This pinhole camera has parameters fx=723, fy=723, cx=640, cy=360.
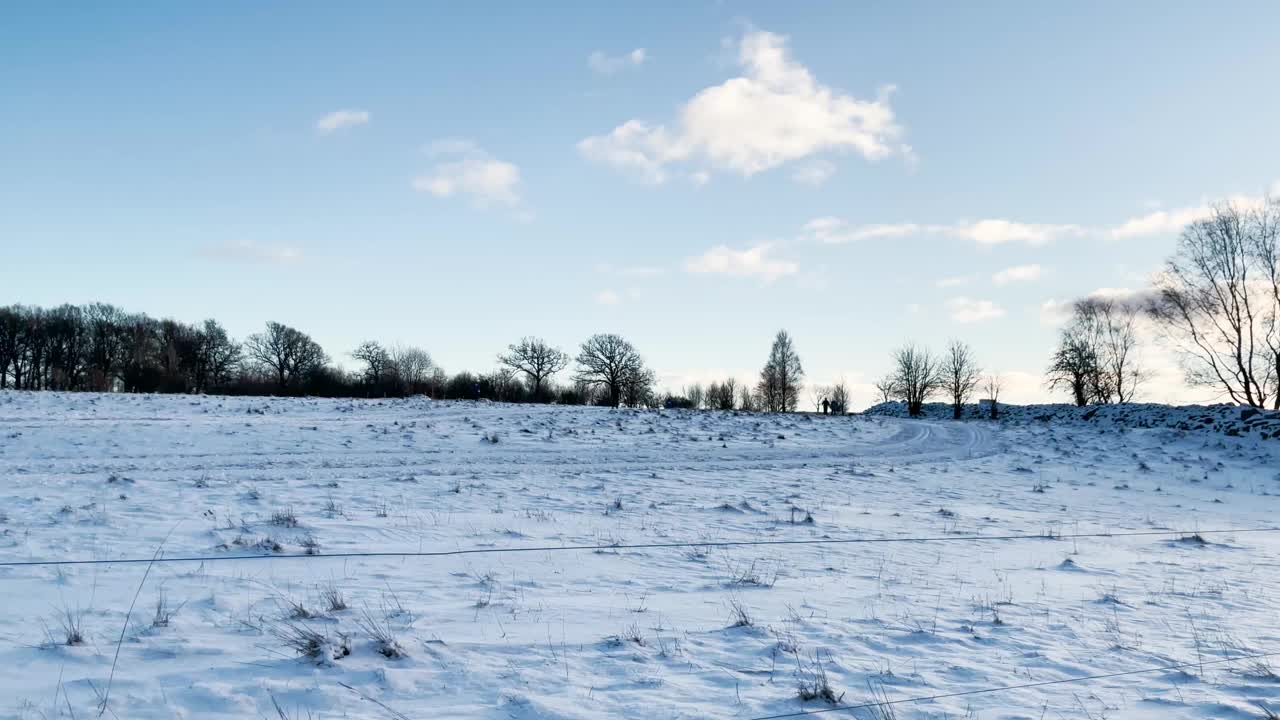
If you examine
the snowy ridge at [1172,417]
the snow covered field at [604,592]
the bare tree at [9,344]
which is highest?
the bare tree at [9,344]

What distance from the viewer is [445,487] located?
12703 millimetres

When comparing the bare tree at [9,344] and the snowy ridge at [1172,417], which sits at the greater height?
the bare tree at [9,344]

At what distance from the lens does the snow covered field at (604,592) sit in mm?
4340

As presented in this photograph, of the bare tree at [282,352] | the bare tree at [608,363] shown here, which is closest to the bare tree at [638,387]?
the bare tree at [608,363]

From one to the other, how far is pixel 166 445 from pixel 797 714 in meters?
19.1

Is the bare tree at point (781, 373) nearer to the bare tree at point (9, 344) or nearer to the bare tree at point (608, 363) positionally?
the bare tree at point (608, 363)

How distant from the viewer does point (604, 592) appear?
6754 millimetres

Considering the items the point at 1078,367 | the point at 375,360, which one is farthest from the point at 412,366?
the point at 1078,367

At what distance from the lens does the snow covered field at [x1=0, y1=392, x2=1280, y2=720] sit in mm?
4340

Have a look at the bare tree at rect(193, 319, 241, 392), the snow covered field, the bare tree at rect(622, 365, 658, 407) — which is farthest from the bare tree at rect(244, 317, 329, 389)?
the snow covered field

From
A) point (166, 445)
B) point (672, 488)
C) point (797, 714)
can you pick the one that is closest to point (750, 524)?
point (672, 488)

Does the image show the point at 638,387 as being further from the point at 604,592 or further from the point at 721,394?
the point at 604,592

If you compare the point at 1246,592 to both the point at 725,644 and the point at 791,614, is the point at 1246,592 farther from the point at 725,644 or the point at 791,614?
the point at 725,644

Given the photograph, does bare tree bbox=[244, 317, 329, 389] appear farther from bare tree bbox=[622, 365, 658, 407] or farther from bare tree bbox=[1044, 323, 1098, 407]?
bare tree bbox=[1044, 323, 1098, 407]
